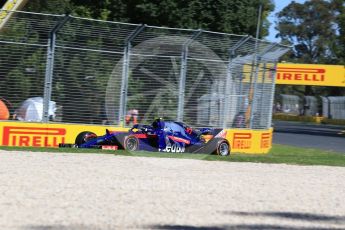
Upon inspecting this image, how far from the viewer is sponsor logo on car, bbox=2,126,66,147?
16.9 metres

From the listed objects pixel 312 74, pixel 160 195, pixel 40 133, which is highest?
pixel 312 74

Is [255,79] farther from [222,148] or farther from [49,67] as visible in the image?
[49,67]

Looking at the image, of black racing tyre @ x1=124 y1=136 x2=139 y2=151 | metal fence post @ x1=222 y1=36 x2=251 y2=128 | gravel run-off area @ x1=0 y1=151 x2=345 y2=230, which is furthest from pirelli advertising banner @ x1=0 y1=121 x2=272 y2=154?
gravel run-off area @ x1=0 y1=151 x2=345 y2=230

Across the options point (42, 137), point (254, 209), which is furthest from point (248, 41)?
point (254, 209)

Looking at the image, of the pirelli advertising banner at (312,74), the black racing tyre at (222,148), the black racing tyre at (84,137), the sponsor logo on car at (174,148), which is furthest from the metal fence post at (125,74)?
the pirelli advertising banner at (312,74)

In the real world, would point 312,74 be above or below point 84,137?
above

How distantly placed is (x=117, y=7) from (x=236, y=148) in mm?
10997

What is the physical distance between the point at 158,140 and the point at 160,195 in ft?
25.4

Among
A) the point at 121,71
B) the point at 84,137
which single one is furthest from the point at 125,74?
the point at 84,137

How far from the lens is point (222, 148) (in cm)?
1722

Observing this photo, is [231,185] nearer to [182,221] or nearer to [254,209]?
[254,209]

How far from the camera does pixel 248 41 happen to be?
1931 cm

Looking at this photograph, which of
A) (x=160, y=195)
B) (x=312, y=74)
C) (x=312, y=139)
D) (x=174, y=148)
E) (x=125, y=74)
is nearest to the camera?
(x=160, y=195)

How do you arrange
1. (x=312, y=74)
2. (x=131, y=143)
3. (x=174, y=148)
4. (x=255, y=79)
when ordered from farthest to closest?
(x=312, y=74), (x=255, y=79), (x=174, y=148), (x=131, y=143)
